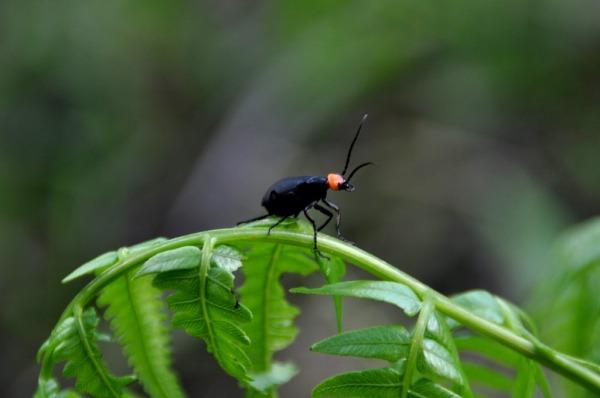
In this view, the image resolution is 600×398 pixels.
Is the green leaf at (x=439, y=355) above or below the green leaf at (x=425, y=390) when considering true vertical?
above

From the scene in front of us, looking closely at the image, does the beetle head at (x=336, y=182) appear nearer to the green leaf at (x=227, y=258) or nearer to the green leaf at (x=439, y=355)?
the green leaf at (x=227, y=258)

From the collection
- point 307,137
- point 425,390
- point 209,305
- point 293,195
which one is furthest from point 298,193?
point 307,137

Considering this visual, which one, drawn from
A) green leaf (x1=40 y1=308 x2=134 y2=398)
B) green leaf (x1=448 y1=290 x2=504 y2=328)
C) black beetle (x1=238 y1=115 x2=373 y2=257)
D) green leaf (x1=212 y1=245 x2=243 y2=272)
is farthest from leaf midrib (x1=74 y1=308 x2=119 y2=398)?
green leaf (x1=448 y1=290 x2=504 y2=328)

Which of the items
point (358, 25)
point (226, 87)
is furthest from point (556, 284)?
point (226, 87)

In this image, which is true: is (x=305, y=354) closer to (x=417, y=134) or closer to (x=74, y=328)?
(x=417, y=134)

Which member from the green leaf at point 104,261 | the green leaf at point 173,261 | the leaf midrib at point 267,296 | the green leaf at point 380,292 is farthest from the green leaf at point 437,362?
the green leaf at point 104,261

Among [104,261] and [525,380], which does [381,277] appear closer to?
[525,380]

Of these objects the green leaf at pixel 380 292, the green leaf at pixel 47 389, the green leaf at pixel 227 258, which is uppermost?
the green leaf at pixel 380 292
